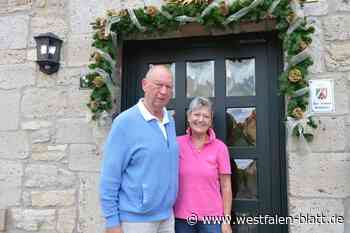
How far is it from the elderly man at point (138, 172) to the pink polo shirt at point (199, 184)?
200mm

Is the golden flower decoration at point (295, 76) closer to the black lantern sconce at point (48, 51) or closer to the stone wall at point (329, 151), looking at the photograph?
the stone wall at point (329, 151)

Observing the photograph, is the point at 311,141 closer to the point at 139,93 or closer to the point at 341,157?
the point at 341,157

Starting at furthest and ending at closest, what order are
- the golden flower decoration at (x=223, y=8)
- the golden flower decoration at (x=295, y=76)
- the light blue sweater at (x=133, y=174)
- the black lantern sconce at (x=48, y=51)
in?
the black lantern sconce at (x=48, y=51)
the golden flower decoration at (x=223, y=8)
the golden flower decoration at (x=295, y=76)
the light blue sweater at (x=133, y=174)

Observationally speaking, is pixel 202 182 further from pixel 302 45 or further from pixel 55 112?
pixel 55 112

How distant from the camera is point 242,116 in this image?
8.77ft

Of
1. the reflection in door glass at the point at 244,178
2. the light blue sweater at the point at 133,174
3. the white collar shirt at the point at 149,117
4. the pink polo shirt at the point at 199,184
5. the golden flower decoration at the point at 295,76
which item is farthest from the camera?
the reflection in door glass at the point at 244,178

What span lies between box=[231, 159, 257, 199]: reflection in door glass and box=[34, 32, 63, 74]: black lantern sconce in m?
1.53

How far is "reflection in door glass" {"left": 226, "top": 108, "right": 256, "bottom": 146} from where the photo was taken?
2648 mm

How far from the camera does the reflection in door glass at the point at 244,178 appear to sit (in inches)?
103

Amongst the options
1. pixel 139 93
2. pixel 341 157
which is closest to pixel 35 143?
pixel 139 93

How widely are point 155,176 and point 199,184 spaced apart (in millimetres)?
365

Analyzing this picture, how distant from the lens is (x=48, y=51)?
2.78 m

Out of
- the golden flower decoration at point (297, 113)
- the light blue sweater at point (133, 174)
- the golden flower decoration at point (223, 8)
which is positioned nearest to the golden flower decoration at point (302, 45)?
→ the golden flower decoration at point (297, 113)

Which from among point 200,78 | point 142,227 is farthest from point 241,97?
point 142,227
